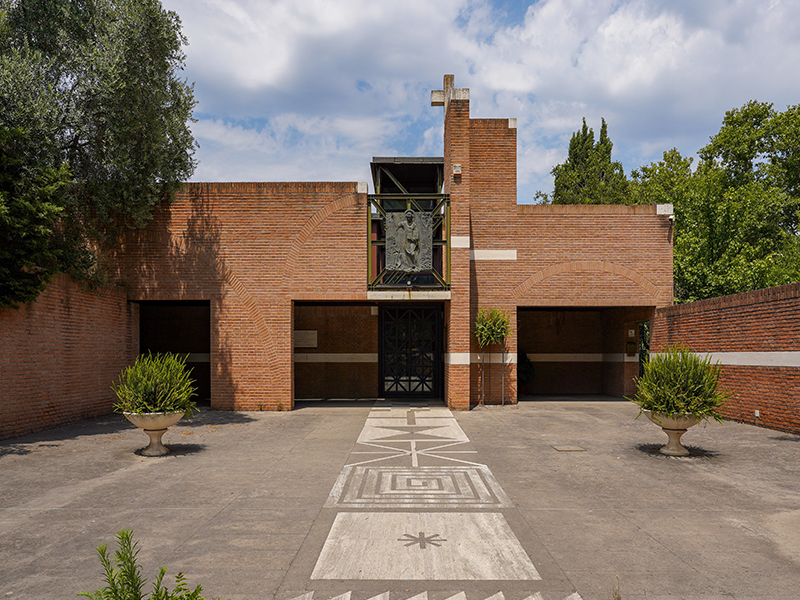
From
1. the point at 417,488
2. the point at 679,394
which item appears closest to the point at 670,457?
the point at 679,394

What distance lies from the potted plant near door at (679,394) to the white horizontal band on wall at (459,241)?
786 cm

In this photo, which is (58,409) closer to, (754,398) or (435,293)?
(435,293)

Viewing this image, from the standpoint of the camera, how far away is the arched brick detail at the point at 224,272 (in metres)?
16.5

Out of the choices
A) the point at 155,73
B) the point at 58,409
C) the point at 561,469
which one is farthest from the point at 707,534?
the point at 155,73

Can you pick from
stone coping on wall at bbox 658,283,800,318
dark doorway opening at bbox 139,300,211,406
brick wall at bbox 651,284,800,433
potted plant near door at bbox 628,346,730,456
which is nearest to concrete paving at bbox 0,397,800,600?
potted plant near door at bbox 628,346,730,456

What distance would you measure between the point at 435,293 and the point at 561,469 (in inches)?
339

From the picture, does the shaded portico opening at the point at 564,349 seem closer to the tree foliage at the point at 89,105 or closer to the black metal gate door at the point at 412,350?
the black metal gate door at the point at 412,350

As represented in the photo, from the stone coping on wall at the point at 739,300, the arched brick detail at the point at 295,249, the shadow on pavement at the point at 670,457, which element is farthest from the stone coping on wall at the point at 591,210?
the shadow on pavement at the point at 670,457

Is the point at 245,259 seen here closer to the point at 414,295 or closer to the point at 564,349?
the point at 414,295

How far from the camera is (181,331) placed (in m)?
20.5

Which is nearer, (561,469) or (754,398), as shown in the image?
(561,469)

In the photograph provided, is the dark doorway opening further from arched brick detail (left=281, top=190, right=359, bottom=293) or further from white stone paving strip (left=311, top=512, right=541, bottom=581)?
white stone paving strip (left=311, top=512, right=541, bottom=581)

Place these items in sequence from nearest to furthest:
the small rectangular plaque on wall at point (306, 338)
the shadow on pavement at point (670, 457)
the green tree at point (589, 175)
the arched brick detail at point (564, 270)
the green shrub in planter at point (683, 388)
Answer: the green shrub in planter at point (683, 388), the shadow on pavement at point (670, 457), the arched brick detail at point (564, 270), the small rectangular plaque on wall at point (306, 338), the green tree at point (589, 175)

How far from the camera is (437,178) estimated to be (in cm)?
2402
